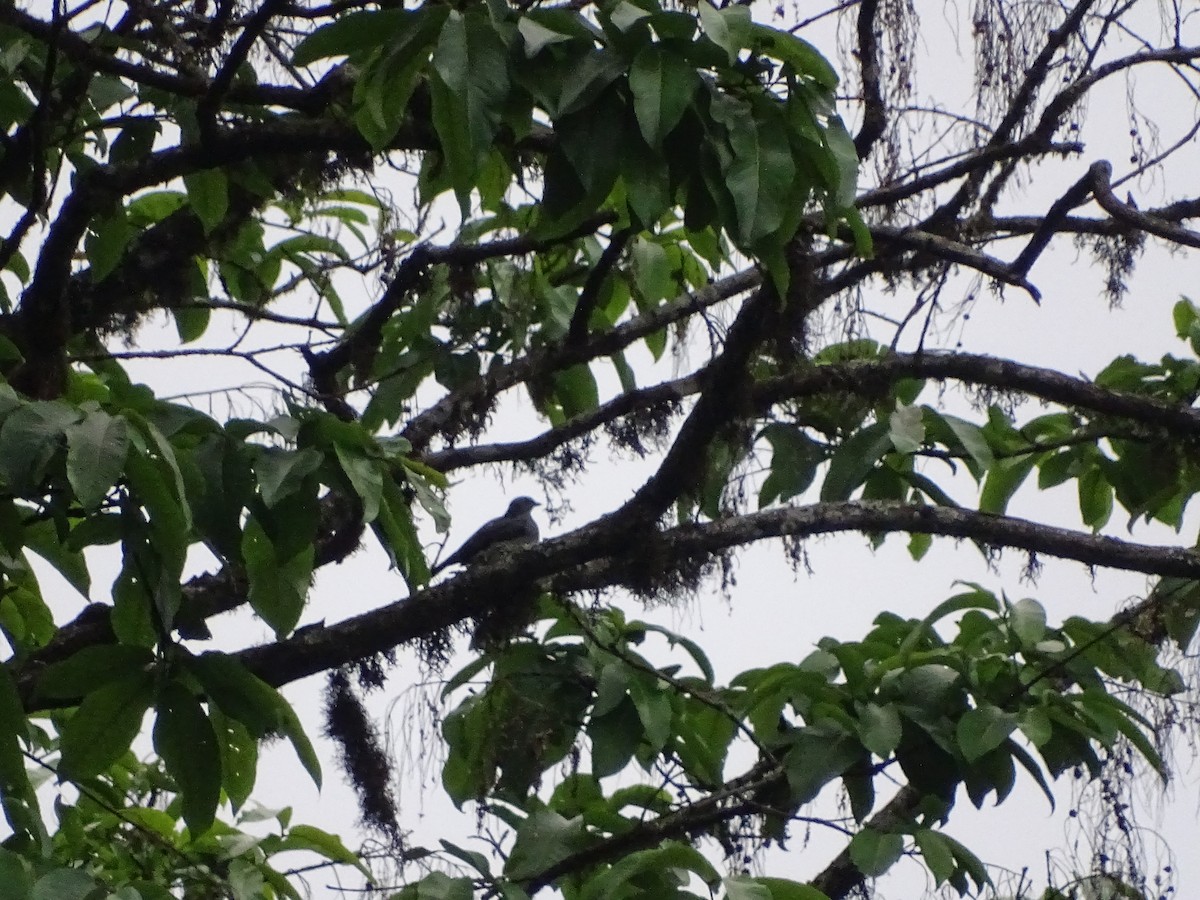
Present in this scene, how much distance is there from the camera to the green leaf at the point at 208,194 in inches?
123

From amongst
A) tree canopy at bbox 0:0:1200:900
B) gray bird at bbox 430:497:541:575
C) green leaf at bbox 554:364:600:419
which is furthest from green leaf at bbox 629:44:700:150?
gray bird at bbox 430:497:541:575

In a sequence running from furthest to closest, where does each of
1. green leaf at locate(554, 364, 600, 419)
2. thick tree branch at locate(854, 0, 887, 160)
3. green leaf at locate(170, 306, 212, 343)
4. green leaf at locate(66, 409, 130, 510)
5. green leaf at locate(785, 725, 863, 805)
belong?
green leaf at locate(554, 364, 600, 419), green leaf at locate(170, 306, 212, 343), thick tree branch at locate(854, 0, 887, 160), green leaf at locate(785, 725, 863, 805), green leaf at locate(66, 409, 130, 510)

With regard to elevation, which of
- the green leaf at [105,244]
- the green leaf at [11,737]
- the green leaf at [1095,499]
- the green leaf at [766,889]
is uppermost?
the green leaf at [105,244]

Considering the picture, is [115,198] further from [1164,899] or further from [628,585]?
[1164,899]

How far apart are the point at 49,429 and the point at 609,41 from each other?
97 cm

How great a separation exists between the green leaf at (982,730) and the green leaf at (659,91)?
51.9 inches

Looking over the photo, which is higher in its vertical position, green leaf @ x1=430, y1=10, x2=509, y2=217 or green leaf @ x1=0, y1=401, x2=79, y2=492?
green leaf @ x1=430, y1=10, x2=509, y2=217

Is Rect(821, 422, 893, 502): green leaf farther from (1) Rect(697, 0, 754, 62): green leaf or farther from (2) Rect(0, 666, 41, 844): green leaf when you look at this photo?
(2) Rect(0, 666, 41, 844): green leaf

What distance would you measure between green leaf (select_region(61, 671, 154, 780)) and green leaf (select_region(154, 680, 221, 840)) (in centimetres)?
3

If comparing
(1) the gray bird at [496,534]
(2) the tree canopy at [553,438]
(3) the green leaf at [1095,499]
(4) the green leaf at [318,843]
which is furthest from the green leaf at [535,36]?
(1) the gray bird at [496,534]

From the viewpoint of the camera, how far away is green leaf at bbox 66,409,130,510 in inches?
68.2

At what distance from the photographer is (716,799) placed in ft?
9.32

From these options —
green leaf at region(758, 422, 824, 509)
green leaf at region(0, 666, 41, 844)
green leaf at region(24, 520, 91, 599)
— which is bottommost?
green leaf at region(0, 666, 41, 844)

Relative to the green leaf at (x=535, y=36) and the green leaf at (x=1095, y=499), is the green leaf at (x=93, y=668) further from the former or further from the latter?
the green leaf at (x=1095, y=499)
